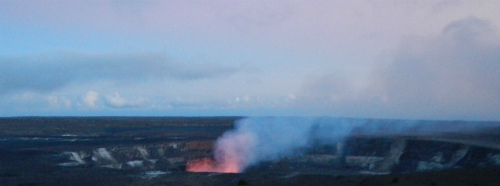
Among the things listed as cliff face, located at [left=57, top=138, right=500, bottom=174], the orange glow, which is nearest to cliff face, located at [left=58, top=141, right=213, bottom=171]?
cliff face, located at [left=57, top=138, right=500, bottom=174]

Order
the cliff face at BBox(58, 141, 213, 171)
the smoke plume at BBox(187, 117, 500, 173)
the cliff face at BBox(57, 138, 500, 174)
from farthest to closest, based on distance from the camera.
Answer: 1. the smoke plume at BBox(187, 117, 500, 173)
2. the cliff face at BBox(58, 141, 213, 171)
3. the cliff face at BBox(57, 138, 500, 174)

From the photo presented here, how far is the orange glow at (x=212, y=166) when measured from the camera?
63.8 m

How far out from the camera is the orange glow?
2512 inches

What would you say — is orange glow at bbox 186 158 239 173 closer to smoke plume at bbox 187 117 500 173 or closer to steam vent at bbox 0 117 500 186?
smoke plume at bbox 187 117 500 173

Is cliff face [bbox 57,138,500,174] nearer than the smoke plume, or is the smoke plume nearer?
cliff face [bbox 57,138,500,174]

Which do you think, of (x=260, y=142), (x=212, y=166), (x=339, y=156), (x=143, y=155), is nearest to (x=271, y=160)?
(x=260, y=142)

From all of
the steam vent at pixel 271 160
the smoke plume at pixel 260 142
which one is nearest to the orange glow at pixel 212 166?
the smoke plume at pixel 260 142

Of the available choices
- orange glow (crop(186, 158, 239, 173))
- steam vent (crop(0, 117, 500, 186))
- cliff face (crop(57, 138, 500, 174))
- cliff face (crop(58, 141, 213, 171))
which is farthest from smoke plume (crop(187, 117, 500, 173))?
cliff face (crop(58, 141, 213, 171))

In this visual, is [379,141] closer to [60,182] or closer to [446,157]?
[446,157]

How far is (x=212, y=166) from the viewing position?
2613 inches

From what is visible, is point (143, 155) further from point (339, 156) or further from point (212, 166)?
point (339, 156)

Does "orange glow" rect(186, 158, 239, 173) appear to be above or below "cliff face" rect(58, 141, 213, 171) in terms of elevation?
below

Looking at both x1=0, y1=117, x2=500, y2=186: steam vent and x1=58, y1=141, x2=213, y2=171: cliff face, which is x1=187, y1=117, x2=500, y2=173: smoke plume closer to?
x1=0, y1=117, x2=500, y2=186: steam vent

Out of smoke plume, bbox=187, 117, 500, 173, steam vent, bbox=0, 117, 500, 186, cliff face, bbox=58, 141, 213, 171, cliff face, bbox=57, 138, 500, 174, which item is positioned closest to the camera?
steam vent, bbox=0, 117, 500, 186
